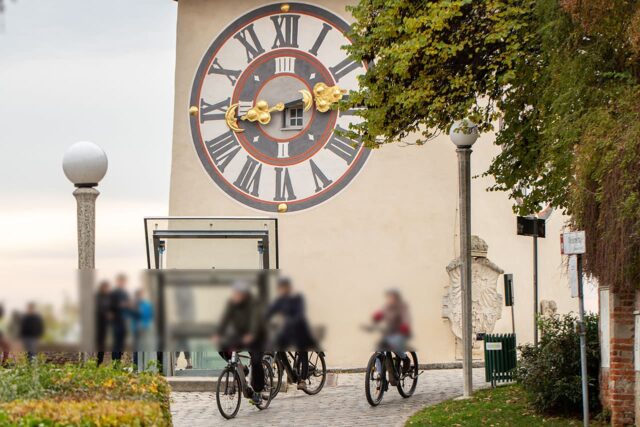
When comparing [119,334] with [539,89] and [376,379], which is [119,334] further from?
[539,89]

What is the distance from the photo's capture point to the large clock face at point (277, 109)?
26.7 m


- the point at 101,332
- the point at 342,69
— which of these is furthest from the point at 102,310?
the point at 342,69

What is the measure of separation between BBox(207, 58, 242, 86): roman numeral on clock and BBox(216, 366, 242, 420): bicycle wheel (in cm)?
1094

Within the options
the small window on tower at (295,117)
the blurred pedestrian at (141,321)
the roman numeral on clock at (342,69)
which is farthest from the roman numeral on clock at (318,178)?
the blurred pedestrian at (141,321)

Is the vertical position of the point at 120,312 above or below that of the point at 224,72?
below

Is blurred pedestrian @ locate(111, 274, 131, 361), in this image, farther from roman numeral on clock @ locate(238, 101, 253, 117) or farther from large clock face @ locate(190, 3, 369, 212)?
roman numeral on clock @ locate(238, 101, 253, 117)

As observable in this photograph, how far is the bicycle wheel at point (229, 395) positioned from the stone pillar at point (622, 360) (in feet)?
16.0

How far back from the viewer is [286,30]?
2700cm

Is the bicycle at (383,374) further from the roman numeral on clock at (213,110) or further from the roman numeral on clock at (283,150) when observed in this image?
the roman numeral on clock at (213,110)

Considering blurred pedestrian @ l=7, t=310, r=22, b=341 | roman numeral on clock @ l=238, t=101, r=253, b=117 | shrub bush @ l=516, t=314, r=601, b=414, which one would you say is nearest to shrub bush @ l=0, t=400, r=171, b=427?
blurred pedestrian @ l=7, t=310, r=22, b=341

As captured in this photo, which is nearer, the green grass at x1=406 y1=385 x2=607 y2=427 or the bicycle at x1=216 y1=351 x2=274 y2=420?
the green grass at x1=406 y1=385 x2=607 y2=427

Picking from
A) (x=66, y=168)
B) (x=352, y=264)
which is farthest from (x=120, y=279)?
(x=352, y=264)

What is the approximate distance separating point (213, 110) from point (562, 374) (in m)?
12.6

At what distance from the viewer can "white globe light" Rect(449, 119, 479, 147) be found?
18.5 metres
